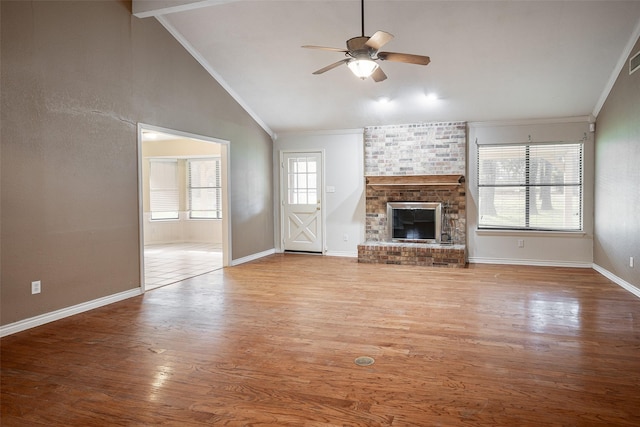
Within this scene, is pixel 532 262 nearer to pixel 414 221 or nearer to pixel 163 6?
pixel 414 221

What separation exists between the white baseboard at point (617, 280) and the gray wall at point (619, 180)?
0.16ft

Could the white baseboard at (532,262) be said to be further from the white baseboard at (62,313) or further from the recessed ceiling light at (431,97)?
the white baseboard at (62,313)

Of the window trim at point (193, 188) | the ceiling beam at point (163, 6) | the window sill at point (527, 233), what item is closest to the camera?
the ceiling beam at point (163, 6)

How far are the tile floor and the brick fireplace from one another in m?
2.78

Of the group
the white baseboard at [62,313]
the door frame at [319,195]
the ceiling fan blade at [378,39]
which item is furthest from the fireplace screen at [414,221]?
the white baseboard at [62,313]

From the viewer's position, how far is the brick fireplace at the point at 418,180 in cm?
705

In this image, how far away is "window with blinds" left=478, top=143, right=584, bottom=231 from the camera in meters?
6.76

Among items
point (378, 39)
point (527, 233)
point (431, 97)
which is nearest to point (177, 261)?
point (431, 97)

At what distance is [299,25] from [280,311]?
345 cm

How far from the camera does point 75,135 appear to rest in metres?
4.24

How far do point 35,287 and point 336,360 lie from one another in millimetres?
2915

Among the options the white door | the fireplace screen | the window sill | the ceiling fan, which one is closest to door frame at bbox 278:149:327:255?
the white door

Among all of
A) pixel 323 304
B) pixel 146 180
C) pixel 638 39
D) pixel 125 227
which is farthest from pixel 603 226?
pixel 146 180

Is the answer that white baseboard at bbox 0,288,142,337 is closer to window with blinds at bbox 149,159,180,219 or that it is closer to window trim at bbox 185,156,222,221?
window trim at bbox 185,156,222,221
